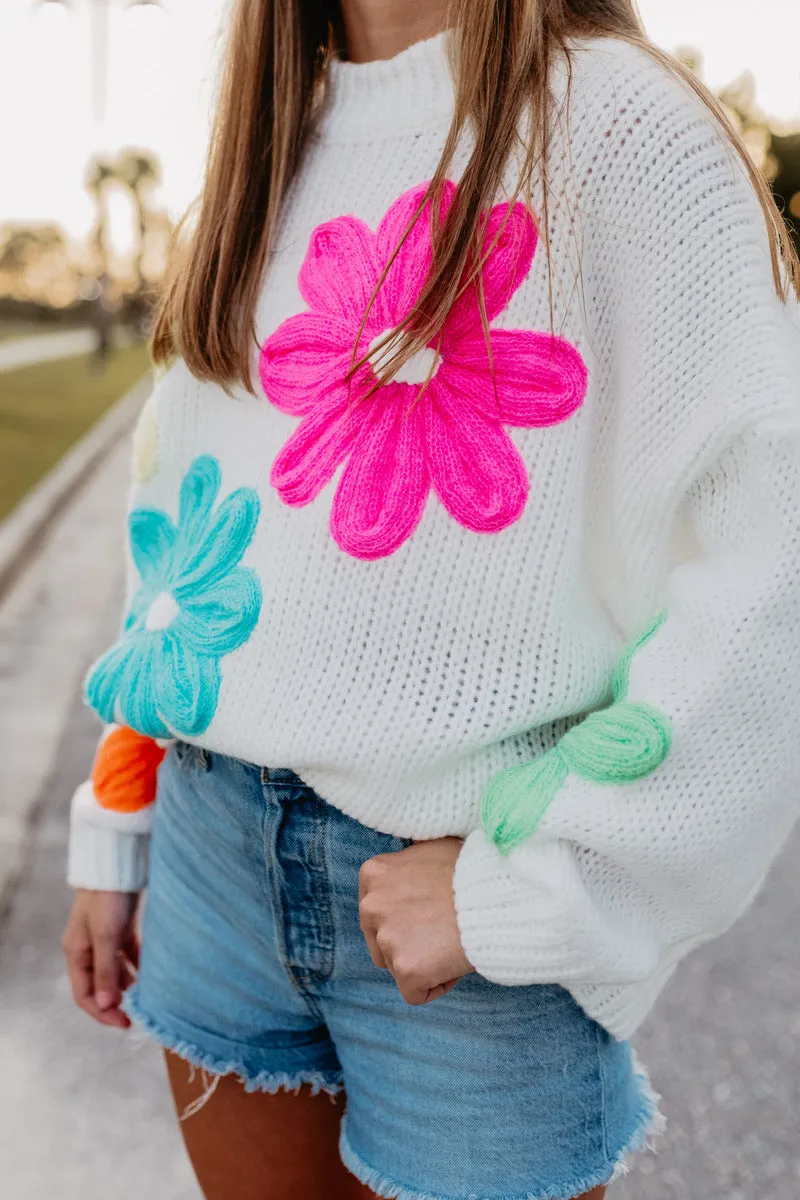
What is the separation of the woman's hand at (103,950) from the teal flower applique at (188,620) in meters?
0.28

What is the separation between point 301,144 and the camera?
120 centimetres

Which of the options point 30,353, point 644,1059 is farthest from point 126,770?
point 30,353

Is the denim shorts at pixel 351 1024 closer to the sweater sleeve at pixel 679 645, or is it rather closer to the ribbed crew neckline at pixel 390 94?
the sweater sleeve at pixel 679 645

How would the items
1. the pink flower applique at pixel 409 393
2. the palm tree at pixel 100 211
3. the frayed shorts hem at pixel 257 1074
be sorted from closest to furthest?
the pink flower applique at pixel 409 393
the frayed shorts hem at pixel 257 1074
the palm tree at pixel 100 211

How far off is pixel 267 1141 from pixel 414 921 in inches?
17.8

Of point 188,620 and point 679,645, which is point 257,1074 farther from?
point 679,645

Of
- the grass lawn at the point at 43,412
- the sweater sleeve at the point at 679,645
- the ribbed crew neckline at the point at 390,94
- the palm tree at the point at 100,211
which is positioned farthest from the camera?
the palm tree at the point at 100,211

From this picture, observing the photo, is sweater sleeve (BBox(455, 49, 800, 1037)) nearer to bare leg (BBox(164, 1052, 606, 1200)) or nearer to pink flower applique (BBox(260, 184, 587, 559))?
pink flower applique (BBox(260, 184, 587, 559))

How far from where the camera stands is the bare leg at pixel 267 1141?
121 centimetres

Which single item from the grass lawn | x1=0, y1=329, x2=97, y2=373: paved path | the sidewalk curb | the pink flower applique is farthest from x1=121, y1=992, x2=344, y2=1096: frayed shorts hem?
x1=0, y1=329, x2=97, y2=373: paved path

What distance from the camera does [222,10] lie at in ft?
4.32

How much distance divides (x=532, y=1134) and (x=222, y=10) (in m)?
1.22

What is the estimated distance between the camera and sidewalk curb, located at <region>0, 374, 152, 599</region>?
649 centimetres

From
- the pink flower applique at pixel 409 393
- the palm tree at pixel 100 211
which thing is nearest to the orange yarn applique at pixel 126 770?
the pink flower applique at pixel 409 393
